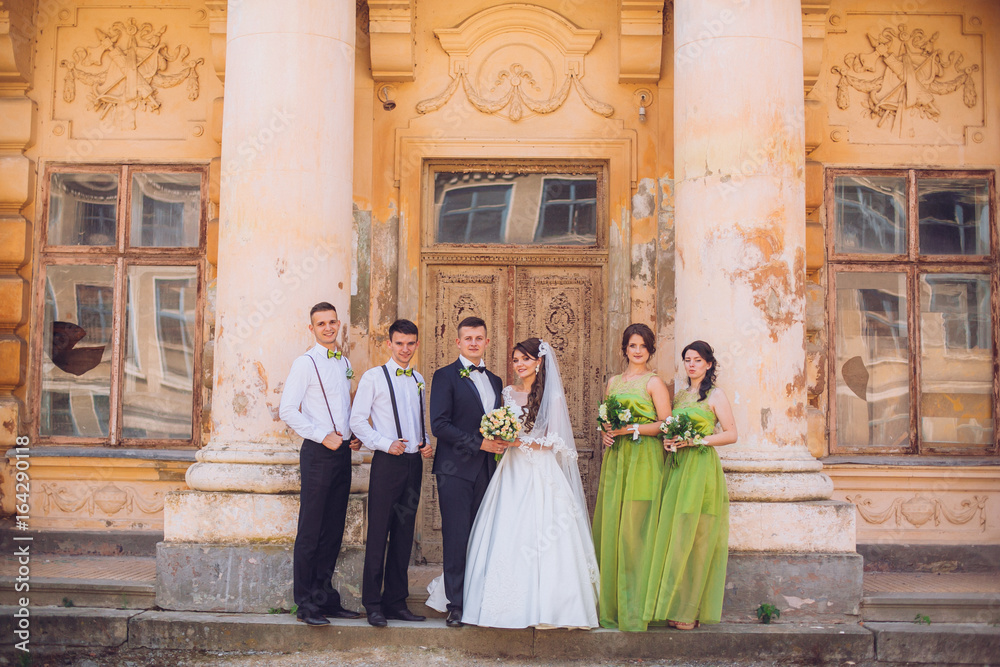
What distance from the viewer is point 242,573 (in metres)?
6.06

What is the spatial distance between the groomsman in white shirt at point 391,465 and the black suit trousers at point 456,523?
0.22 meters

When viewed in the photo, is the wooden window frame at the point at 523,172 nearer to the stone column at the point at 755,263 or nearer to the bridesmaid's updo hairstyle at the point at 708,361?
the stone column at the point at 755,263

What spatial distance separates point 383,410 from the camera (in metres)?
5.86

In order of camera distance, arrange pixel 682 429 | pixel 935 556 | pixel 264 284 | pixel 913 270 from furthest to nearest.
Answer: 1. pixel 913 270
2. pixel 935 556
3. pixel 264 284
4. pixel 682 429

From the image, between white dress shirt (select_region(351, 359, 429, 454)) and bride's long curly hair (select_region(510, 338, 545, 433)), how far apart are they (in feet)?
2.28

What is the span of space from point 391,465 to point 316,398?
0.63 meters

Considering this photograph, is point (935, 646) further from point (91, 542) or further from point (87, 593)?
point (91, 542)

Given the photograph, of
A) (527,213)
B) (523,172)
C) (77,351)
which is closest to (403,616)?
(527,213)

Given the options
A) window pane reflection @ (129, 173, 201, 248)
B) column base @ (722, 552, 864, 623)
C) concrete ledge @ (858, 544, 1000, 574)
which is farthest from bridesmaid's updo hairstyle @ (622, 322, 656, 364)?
window pane reflection @ (129, 173, 201, 248)

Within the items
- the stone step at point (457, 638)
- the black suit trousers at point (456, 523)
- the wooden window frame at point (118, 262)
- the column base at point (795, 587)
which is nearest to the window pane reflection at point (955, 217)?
the column base at point (795, 587)

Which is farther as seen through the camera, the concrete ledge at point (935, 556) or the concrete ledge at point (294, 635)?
the concrete ledge at point (935, 556)

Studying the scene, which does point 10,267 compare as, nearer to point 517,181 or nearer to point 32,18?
point 32,18

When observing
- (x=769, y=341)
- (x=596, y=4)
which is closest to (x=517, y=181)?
(x=596, y=4)

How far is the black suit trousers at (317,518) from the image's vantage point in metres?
5.76
